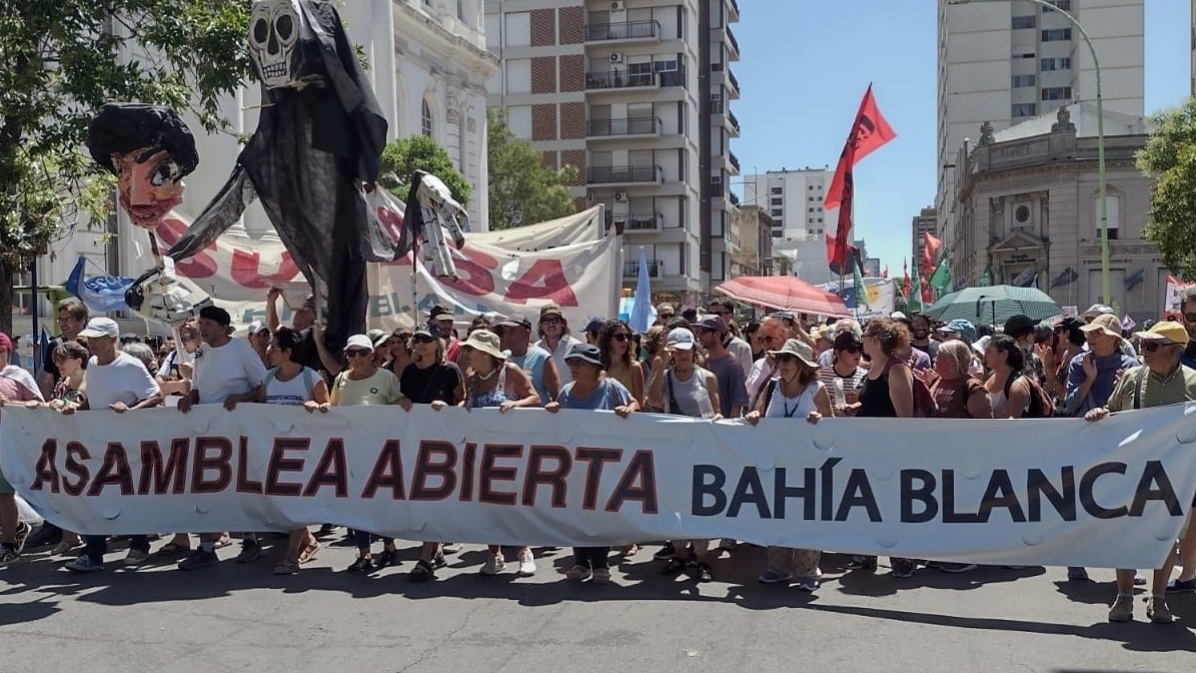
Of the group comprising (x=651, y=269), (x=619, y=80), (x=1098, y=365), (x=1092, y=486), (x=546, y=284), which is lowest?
(x=1092, y=486)

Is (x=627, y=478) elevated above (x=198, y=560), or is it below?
above

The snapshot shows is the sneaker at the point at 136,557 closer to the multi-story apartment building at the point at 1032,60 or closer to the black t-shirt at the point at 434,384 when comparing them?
the black t-shirt at the point at 434,384

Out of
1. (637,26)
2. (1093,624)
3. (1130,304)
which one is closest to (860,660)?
(1093,624)

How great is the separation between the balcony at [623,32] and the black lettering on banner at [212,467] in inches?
2238

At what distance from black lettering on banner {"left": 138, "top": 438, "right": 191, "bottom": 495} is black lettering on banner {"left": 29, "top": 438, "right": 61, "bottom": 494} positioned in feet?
2.35

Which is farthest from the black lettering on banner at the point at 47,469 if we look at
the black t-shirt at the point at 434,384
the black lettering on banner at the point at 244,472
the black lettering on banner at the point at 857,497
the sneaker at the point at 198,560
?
the black lettering on banner at the point at 857,497

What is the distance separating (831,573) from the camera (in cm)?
781

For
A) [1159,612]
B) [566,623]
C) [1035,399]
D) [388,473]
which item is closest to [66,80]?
[388,473]

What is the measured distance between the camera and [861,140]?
17.4m

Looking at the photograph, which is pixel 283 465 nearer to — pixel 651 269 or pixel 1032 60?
pixel 651 269

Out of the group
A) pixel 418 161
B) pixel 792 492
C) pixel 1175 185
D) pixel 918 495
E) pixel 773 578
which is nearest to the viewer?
pixel 918 495

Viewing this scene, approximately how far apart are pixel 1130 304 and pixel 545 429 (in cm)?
6401

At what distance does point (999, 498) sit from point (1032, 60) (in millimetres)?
96647

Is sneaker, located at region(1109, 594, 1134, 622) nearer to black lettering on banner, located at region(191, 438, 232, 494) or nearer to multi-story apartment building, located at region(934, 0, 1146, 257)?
black lettering on banner, located at region(191, 438, 232, 494)
